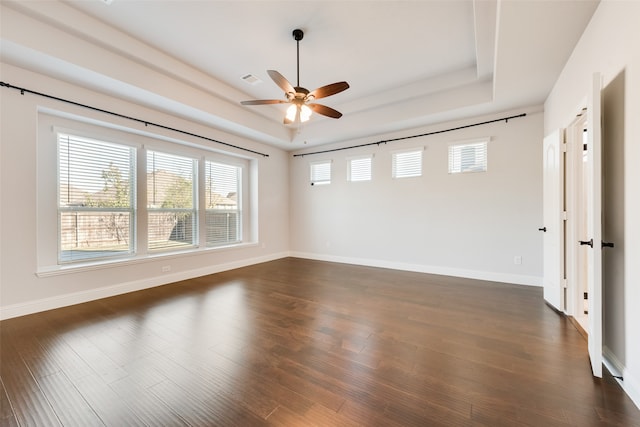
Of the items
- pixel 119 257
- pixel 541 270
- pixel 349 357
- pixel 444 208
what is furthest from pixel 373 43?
pixel 119 257

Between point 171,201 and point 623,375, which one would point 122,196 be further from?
point 623,375

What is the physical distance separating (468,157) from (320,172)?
322 centimetres

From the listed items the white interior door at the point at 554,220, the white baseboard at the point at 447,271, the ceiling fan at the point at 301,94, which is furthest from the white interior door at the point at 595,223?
the white baseboard at the point at 447,271

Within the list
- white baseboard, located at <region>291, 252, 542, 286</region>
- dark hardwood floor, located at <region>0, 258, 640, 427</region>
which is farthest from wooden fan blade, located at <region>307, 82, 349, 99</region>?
white baseboard, located at <region>291, 252, 542, 286</region>

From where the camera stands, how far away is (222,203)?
18.5ft

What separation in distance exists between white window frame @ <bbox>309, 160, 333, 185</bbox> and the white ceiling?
6.35 feet

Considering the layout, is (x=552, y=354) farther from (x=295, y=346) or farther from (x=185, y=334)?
(x=185, y=334)

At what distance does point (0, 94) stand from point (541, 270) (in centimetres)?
738

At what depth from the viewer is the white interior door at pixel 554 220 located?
291 centimetres

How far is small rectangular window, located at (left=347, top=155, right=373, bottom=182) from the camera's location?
5.62 meters

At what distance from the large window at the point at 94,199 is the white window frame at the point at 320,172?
12.1 feet

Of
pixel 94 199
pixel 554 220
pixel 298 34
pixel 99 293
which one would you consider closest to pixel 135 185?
pixel 94 199

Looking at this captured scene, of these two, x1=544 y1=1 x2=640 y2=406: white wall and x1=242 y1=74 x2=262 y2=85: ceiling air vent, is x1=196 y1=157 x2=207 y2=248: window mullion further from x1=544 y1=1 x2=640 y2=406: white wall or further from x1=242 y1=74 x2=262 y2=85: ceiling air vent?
x1=544 y1=1 x2=640 y2=406: white wall

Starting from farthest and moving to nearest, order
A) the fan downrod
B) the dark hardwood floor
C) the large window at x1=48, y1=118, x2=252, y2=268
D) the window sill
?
1. the large window at x1=48, y1=118, x2=252, y2=268
2. the window sill
3. the fan downrod
4. the dark hardwood floor
